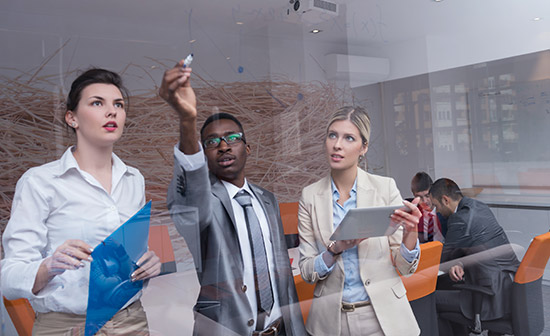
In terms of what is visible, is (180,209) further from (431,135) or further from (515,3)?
(515,3)

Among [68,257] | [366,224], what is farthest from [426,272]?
[68,257]

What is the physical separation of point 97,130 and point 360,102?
5.17 ft

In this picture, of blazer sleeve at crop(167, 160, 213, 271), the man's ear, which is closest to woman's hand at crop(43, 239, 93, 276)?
blazer sleeve at crop(167, 160, 213, 271)

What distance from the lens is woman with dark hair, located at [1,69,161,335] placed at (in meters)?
1.64

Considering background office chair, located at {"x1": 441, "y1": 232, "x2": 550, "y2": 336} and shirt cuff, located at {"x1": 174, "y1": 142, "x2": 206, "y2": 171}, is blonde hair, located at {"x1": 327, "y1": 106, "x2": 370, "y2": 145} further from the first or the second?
background office chair, located at {"x1": 441, "y1": 232, "x2": 550, "y2": 336}

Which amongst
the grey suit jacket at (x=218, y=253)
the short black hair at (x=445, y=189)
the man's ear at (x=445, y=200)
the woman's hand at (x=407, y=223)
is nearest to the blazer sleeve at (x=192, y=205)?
the grey suit jacket at (x=218, y=253)

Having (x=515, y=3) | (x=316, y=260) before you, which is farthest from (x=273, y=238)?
(x=515, y=3)

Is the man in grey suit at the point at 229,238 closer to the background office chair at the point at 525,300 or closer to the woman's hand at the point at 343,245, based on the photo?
the woman's hand at the point at 343,245

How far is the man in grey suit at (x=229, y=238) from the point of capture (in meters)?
1.91

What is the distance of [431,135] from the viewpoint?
10.6 feet

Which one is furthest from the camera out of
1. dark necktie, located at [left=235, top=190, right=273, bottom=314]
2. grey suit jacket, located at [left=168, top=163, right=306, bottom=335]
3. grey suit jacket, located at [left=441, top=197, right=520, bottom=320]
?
grey suit jacket, located at [left=441, top=197, right=520, bottom=320]

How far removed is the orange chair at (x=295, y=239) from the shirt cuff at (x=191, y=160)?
53cm

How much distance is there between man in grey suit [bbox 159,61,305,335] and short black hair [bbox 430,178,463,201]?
5.03 ft

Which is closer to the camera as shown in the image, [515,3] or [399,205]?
[399,205]
